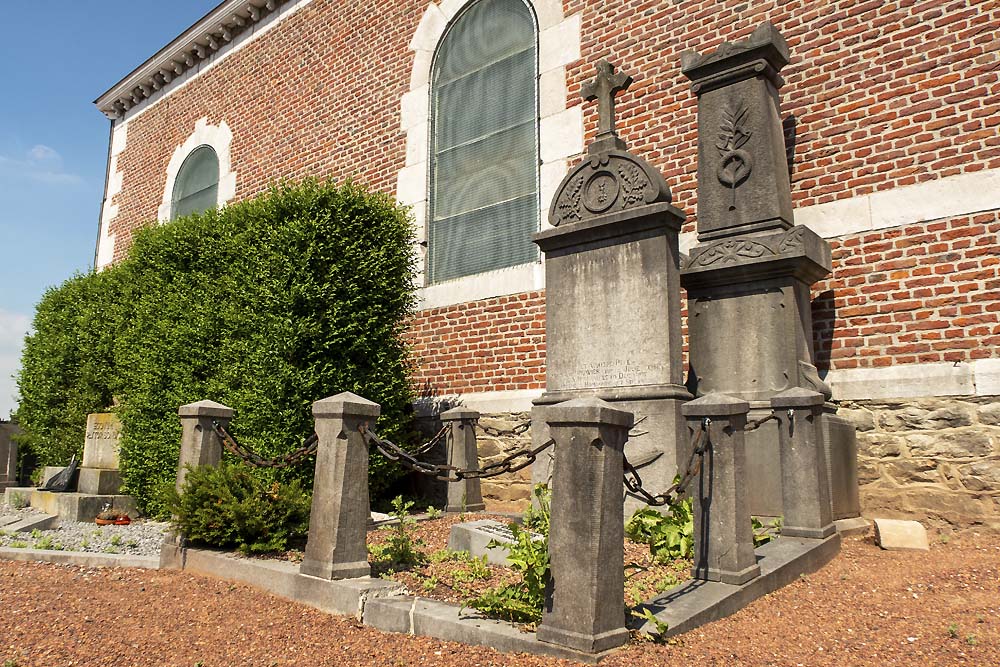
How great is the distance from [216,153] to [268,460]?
10.7 metres

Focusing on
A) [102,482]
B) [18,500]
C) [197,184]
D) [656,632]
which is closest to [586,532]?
[656,632]

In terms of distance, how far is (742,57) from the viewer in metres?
6.30

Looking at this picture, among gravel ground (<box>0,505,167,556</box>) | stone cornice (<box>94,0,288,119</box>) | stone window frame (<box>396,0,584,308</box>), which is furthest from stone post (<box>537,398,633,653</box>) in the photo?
stone cornice (<box>94,0,288,119</box>)

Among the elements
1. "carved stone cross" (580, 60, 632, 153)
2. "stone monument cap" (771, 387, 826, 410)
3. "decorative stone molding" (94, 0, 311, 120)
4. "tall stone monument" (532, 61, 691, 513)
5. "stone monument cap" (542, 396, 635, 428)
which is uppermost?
"decorative stone molding" (94, 0, 311, 120)

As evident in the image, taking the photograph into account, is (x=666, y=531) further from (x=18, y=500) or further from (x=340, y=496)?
(x=18, y=500)

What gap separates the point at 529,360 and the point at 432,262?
245 cm

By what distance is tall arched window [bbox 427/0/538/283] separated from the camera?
30.7 ft

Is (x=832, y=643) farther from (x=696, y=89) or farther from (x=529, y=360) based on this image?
(x=529, y=360)

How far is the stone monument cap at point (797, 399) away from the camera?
15.9 ft

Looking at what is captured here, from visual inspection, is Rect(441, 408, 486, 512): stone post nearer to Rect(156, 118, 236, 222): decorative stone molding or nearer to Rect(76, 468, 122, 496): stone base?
Rect(76, 468, 122, 496): stone base

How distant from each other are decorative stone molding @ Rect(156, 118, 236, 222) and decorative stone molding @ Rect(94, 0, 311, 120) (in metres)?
1.56

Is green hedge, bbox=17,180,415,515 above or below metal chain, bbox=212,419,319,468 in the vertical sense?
above

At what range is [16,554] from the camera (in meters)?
6.00

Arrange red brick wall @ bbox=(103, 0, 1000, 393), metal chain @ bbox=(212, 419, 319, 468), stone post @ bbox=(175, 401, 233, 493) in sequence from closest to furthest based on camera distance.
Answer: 1. metal chain @ bbox=(212, 419, 319, 468)
2. stone post @ bbox=(175, 401, 233, 493)
3. red brick wall @ bbox=(103, 0, 1000, 393)
